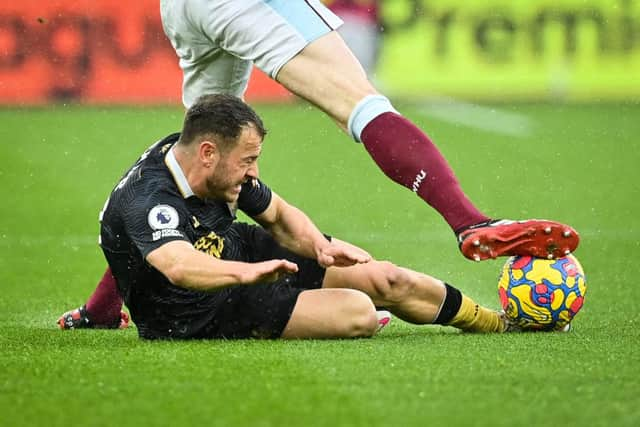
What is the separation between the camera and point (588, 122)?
15.2 m

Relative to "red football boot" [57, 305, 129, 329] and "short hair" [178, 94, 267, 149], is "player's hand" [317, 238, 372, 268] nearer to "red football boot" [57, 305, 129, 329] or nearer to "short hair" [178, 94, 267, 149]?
"short hair" [178, 94, 267, 149]

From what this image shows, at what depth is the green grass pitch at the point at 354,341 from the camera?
3664 millimetres

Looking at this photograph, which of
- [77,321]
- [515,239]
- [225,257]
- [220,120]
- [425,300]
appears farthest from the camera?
[77,321]

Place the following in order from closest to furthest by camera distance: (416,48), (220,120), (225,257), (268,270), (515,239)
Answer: (268,270), (515,239), (220,120), (225,257), (416,48)

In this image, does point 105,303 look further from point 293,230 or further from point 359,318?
point 359,318

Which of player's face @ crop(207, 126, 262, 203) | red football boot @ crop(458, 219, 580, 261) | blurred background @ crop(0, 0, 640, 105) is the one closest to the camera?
red football boot @ crop(458, 219, 580, 261)

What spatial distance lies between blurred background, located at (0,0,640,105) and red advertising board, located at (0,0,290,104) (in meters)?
0.01

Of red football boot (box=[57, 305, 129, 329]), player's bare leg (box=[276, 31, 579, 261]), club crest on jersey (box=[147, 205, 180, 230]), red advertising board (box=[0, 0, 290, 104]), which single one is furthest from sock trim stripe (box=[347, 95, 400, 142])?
red advertising board (box=[0, 0, 290, 104])

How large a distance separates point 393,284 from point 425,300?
0.49 feet

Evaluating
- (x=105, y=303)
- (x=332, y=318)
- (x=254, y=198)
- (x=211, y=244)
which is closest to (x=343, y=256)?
(x=332, y=318)

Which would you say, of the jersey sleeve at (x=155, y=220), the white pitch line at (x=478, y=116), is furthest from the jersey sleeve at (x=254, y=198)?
the white pitch line at (x=478, y=116)

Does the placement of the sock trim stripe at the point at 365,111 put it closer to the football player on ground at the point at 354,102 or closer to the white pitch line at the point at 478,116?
the football player on ground at the point at 354,102

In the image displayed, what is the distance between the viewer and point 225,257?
5.24 m

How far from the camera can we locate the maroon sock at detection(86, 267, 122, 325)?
5723 mm
